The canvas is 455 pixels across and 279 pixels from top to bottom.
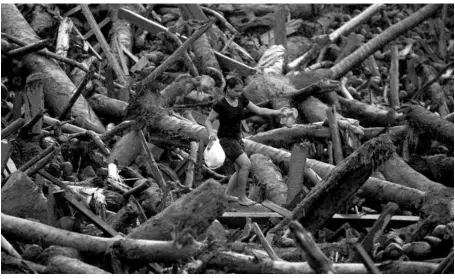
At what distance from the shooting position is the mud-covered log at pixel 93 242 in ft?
25.9

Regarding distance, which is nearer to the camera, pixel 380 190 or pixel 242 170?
pixel 242 170

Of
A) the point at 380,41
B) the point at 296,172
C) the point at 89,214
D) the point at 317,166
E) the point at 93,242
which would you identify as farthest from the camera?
the point at 380,41

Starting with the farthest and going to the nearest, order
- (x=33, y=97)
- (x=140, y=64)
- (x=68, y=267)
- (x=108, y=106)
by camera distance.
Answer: (x=140, y=64) → (x=108, y=106) → (x=33, y=97) → (x=68, y=267)

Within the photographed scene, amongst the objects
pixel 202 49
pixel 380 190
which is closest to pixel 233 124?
pixel 380 190

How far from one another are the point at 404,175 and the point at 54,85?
466 centimetres

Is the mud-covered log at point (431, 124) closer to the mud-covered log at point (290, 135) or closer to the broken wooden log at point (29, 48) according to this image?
the mud-covered log at point (290, 135)

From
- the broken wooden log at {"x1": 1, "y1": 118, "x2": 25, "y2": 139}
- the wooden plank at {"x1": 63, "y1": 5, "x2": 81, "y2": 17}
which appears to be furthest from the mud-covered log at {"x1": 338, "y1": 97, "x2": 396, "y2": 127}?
the broken wooden log at {"x1": 1, "y1": 118, "x2": 25, "y2": 139}

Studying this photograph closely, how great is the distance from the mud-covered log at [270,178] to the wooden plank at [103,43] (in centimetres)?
293

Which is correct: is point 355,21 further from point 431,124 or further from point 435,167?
point 435,167

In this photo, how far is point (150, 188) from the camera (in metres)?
10.8

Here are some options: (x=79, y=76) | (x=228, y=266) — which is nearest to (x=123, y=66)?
(x=79, y=76)

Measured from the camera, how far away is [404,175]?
11.8 meters

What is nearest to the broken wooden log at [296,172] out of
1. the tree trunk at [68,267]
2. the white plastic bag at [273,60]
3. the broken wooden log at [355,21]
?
the tree trunk at [68,267]

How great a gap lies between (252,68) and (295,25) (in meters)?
2.37
